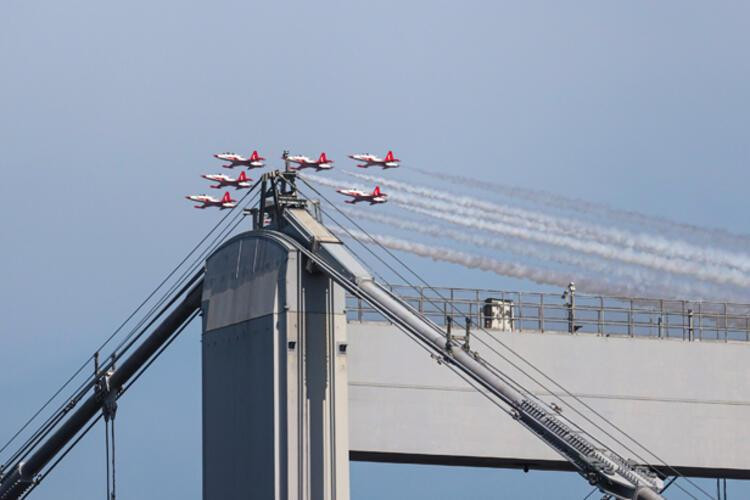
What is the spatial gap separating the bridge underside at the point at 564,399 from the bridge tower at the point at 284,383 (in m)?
6.77

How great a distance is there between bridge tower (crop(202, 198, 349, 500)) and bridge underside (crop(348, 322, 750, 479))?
267 inches

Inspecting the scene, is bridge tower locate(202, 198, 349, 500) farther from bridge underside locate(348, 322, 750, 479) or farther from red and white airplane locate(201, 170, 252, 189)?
red and white airplane locate(201, 170, 252, 189)

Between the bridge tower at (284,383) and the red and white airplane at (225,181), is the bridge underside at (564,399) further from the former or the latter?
the red and white airplane at (225,181)

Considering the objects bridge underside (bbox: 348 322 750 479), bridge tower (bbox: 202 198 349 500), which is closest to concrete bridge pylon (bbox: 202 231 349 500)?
bridge tower (bbox: 202 198 349 500)

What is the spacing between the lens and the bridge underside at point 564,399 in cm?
6744

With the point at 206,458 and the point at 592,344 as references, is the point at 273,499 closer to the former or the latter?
the point at 206,458

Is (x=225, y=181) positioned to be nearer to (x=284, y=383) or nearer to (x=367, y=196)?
(x=367, y=196)

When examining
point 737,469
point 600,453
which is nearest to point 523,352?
point 737,469

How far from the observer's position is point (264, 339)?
5956 cm

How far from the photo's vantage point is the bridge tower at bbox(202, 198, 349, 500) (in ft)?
191

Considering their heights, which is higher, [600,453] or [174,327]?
[174,327]

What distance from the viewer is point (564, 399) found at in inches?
2761

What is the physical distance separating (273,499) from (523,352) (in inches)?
624

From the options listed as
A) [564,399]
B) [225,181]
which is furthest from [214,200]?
[564,399]
